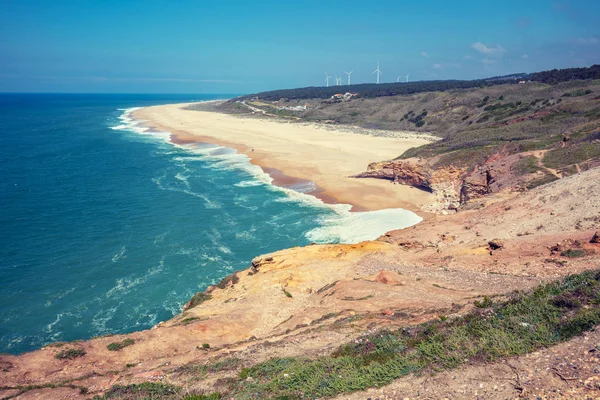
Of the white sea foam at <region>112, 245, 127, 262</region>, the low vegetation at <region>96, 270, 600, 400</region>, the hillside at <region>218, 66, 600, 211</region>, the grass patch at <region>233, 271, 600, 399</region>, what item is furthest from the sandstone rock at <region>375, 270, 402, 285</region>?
the white sea foam at <region>112, 245, 127, 262</region>

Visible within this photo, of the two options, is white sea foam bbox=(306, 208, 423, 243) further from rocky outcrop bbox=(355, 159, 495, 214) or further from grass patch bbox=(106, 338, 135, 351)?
grass patch bbox=(106, 338, 135, 351)

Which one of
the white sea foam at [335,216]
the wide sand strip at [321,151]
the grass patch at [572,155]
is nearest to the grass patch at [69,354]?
the white sea foam at [335,216]

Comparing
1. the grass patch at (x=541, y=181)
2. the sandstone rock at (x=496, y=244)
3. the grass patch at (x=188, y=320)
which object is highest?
the grass patch at (x=541, y=181)

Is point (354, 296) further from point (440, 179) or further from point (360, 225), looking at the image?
point (440, 179)

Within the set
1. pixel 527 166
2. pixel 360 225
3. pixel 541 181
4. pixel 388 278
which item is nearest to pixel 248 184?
pixel 360 225

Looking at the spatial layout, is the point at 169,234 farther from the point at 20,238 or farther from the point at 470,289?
the point at 470,289

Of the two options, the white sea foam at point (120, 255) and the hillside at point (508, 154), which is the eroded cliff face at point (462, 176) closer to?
the hillside at point (508, 154)
